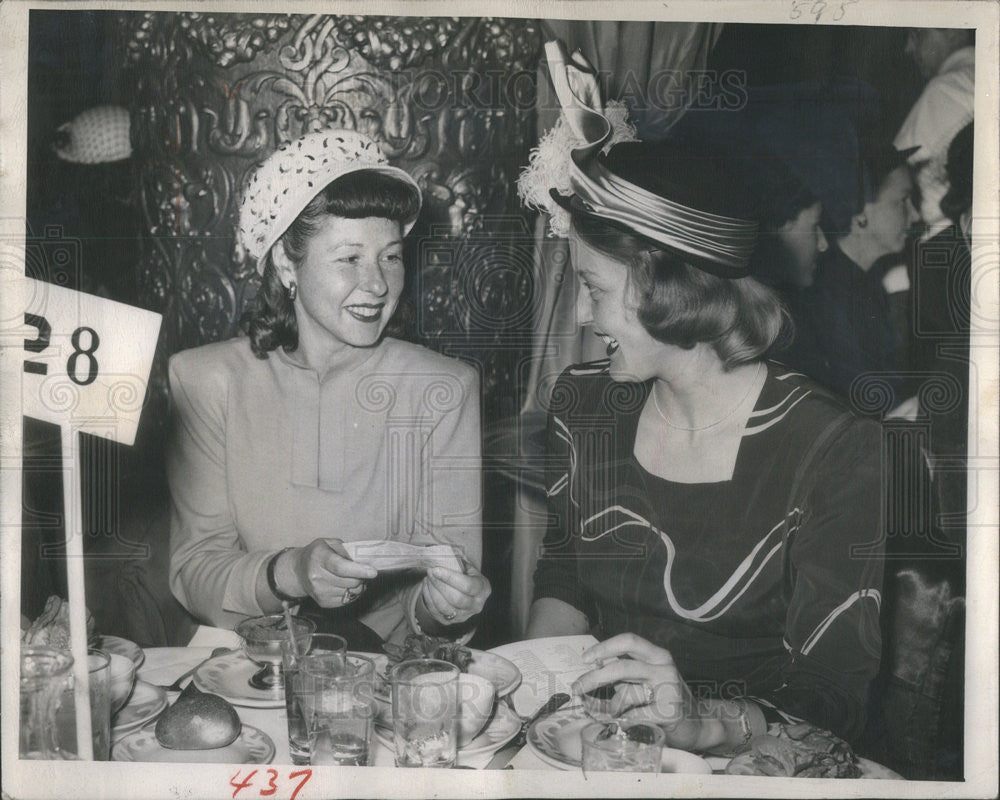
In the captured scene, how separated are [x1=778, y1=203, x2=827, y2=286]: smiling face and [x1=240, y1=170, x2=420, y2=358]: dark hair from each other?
2.08 feet

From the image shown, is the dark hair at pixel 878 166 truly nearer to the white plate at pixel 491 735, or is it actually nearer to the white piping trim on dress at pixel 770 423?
the white piping trim on dress at pixel 770 423

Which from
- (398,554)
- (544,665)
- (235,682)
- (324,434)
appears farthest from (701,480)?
(235,682)

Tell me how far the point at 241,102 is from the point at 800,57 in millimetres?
958

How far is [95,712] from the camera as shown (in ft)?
4.96

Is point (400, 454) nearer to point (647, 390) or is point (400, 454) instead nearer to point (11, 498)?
point (647, 390)

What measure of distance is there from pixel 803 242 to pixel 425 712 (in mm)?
998

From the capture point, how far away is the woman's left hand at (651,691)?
1543mm

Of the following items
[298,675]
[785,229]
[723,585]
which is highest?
[785,229]

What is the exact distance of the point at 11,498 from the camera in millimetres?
1570

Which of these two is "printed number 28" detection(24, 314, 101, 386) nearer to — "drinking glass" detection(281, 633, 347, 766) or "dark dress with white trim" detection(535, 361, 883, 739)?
"drinking glass" detection(281, 633, 347, 766)

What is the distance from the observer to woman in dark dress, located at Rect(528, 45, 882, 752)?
1537mm

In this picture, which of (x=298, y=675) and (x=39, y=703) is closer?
(x=298, y=675)

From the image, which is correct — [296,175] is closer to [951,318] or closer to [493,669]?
[493,669]

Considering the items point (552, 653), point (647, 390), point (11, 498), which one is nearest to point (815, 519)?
point (647, 390)
